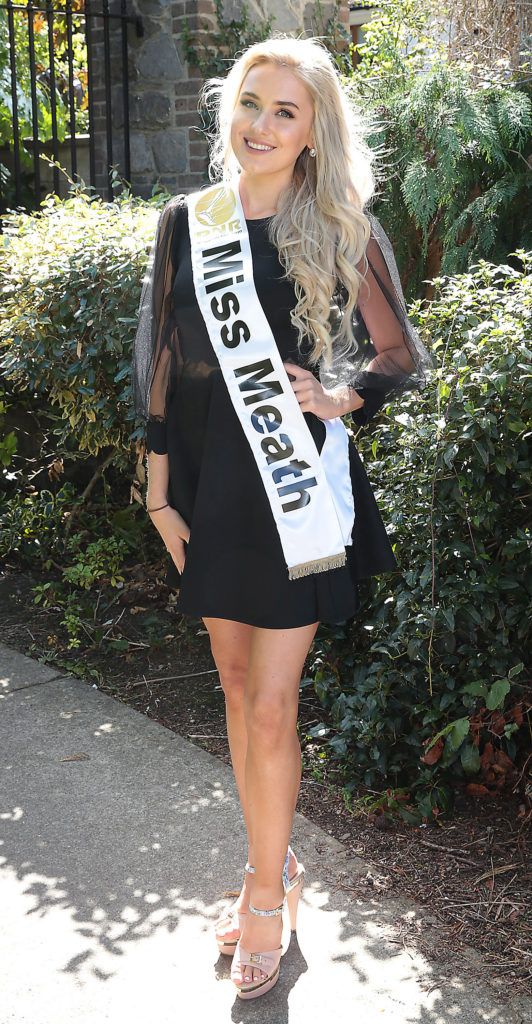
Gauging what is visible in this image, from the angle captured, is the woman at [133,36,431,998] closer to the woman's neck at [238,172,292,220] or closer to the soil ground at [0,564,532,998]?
the woman's neck at [238,172,292,220]

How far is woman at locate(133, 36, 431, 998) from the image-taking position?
2.24 meters

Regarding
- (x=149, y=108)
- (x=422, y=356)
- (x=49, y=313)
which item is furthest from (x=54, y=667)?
(x=149, y=108)

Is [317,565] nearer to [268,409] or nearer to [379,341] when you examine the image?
[268,409]

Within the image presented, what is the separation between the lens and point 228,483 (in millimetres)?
2295

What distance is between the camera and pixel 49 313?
4059 millimetres

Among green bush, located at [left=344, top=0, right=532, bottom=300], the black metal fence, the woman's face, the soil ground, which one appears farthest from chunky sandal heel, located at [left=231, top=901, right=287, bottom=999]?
the black metal fence

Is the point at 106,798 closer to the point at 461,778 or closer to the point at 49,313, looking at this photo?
the point at 461,778

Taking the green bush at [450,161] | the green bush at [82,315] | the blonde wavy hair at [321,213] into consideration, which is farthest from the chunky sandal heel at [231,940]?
the green bush at [450,161]

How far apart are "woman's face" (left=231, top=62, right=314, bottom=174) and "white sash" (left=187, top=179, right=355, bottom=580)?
0.15 m

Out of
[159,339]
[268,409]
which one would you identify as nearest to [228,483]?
[268,409]

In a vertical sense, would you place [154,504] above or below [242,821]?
above

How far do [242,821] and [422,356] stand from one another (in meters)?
1.36

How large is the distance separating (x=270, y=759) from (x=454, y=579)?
2.70 ft

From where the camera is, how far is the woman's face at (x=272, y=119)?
2223 mm
